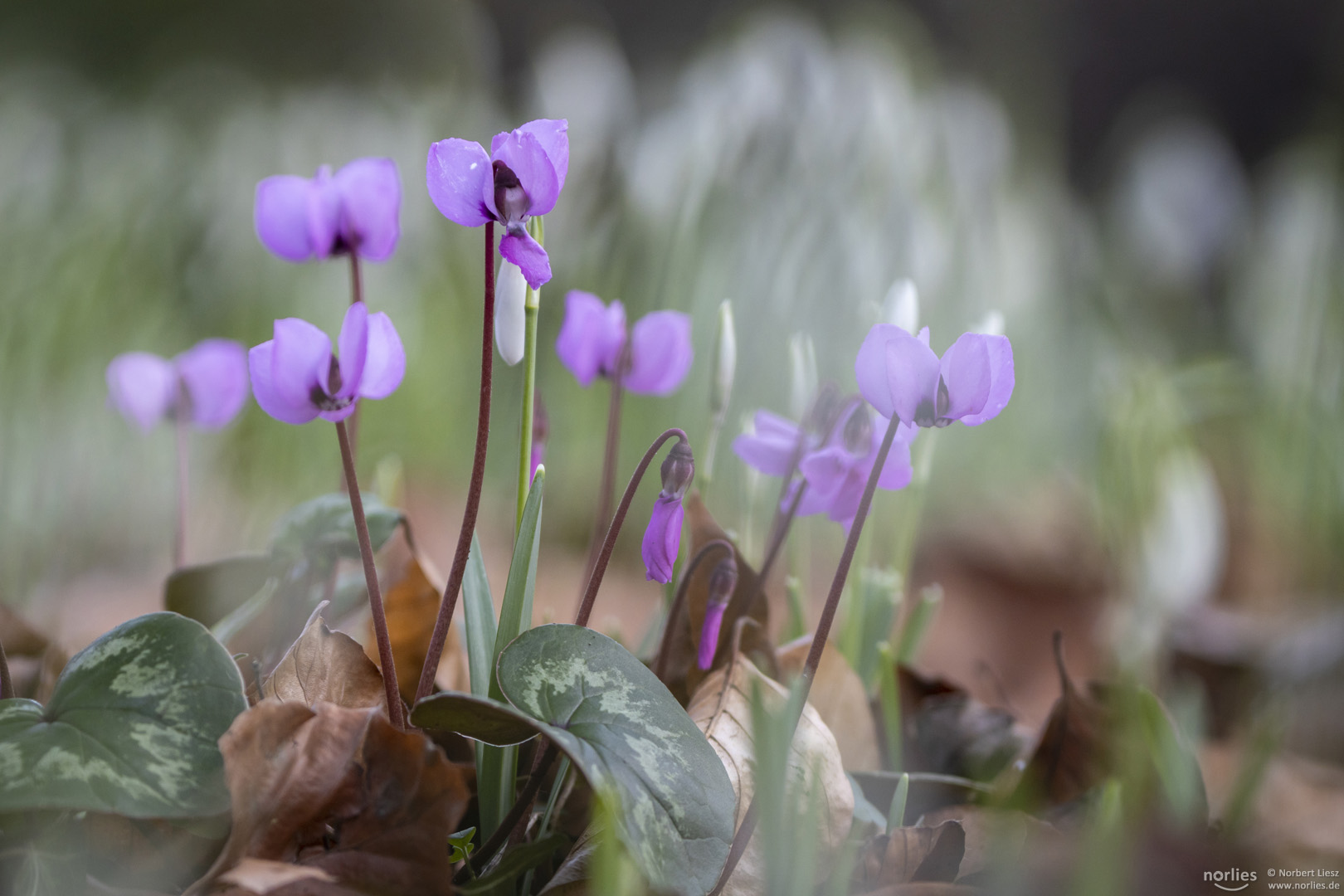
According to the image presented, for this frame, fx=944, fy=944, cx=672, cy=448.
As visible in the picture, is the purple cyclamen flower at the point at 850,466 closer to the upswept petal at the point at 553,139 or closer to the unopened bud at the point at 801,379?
the unopened bud at the point at 801,379

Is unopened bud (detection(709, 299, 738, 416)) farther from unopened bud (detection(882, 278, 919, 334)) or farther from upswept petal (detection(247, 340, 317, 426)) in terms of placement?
upswept petal (detection(247, 340, 317, 426))

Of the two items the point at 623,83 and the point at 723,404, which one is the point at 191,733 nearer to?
the point at 723,404

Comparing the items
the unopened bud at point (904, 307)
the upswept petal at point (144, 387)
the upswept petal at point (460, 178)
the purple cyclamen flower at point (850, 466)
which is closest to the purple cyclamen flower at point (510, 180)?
the upswept petal at point (460, 178)

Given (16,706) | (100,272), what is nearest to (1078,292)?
(100,272)

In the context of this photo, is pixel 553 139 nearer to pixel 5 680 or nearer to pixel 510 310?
pixel 510 310

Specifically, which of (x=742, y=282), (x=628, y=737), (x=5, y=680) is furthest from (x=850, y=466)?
(x=742, y=282)

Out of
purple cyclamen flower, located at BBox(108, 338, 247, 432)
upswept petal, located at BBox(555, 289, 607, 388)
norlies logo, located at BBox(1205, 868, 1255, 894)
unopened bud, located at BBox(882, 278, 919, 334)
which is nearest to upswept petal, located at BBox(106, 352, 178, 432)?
purple cyclamen flower, located at BBox(108, 338, 247, 432)
